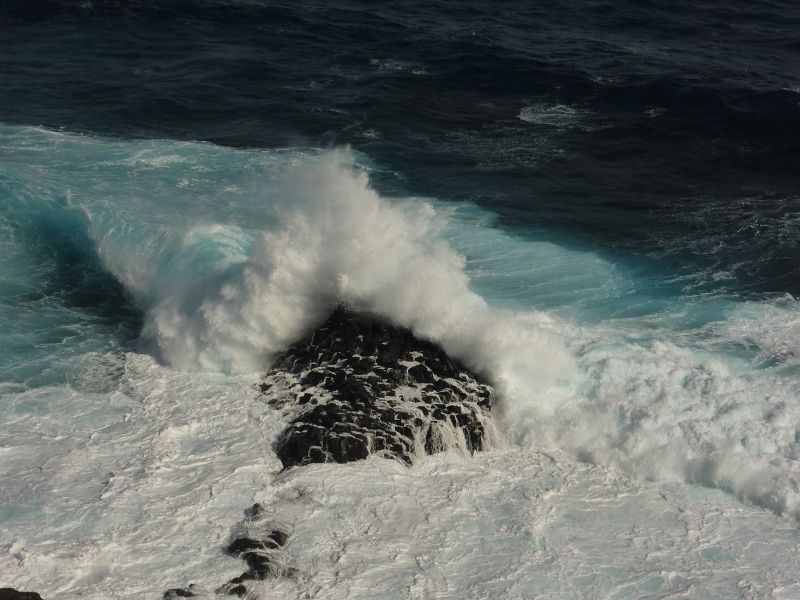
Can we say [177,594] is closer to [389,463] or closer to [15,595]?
[15,595]

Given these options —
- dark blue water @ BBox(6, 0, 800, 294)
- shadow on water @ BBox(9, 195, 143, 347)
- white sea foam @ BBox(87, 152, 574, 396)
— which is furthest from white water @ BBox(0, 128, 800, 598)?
dark blue water @ BBox(6, 0, 800, 294)

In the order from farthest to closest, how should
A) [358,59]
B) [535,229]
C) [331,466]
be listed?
[358,59]
[535,229]
[331,466]

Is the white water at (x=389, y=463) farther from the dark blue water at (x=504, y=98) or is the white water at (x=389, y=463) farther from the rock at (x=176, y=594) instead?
the dark blue water at (x=504, y=98)

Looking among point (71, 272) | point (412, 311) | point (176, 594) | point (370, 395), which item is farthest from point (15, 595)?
point (71, 272)

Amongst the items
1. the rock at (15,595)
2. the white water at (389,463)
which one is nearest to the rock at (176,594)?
the white water at (389,463)

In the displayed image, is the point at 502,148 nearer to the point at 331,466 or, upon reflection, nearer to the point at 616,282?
the point at 616,282

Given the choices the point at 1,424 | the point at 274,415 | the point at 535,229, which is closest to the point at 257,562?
the point at 274,415
